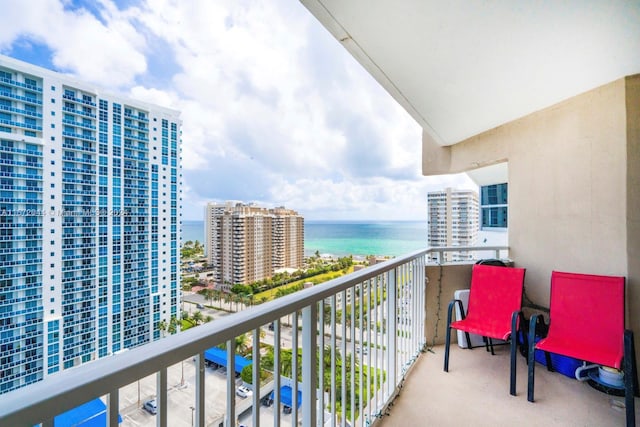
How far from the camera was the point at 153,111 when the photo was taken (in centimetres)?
254

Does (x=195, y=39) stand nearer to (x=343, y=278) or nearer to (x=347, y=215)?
(x=347, y=215)

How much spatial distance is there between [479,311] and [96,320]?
3302 millimetres

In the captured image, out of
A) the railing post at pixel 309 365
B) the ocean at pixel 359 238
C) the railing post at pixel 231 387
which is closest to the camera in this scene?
the railing post at pixel 231 387

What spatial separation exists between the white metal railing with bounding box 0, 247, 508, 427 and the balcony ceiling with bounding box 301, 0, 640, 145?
148cm

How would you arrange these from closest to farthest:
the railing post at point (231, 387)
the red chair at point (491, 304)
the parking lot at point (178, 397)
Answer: the parking lot at point (178, 397) < the railing post at point (231, 387) < the red chair at point (491, 304)

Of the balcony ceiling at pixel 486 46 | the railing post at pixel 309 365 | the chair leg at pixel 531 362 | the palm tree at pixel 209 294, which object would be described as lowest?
the chair leg at pixel 531 362

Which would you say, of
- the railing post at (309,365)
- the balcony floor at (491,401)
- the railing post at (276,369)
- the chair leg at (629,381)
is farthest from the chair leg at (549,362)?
the railing post at (276,369)

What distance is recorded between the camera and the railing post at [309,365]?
51.9 inches

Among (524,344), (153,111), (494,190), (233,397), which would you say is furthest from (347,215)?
(233,397)

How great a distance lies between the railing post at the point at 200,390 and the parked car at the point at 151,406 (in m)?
0.11

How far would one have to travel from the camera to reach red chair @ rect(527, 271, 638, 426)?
2.29 metres

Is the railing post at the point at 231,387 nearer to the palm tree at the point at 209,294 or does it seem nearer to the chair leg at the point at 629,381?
the palm tree at the point at 209,294

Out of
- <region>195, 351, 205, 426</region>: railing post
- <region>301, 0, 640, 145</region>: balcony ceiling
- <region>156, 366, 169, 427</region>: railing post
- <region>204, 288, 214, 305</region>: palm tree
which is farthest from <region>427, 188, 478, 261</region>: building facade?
<region>156, 366, 169, 427</region>: railing post

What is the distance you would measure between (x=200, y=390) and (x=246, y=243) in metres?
1.95
